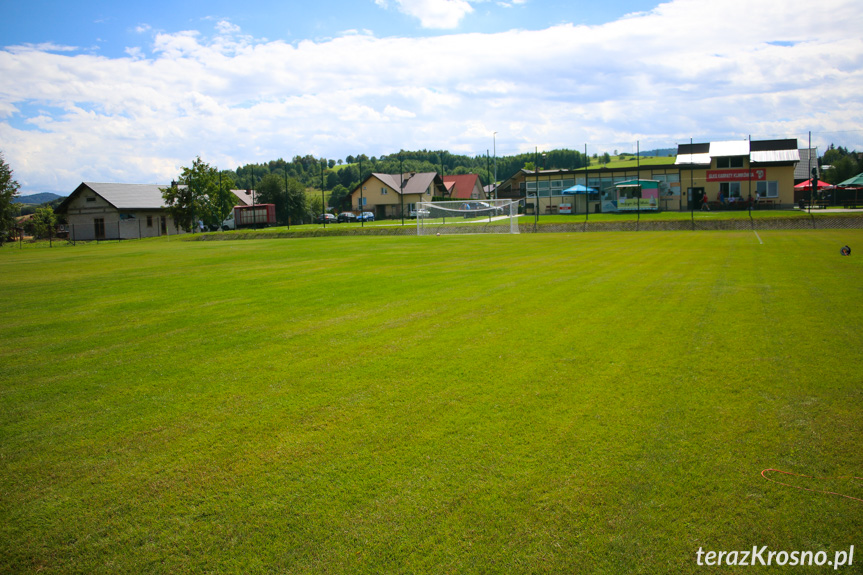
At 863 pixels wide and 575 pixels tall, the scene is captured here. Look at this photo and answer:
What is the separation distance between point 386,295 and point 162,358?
16.5 feet

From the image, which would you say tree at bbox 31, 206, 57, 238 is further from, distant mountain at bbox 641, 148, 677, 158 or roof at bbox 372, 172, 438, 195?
distant mountain at bbox 641, 148, 677, 158

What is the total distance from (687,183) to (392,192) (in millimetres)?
38940

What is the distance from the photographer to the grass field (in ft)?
10.3

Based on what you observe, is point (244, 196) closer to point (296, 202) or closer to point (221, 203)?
point (296, 202)

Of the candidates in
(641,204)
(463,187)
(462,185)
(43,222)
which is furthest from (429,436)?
(43,222)

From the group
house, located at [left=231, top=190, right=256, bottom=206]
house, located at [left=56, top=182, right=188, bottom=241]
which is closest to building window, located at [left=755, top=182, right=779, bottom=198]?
house, located at [left=56, top=182, right=188, bottom=241]

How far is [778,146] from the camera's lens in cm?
5528

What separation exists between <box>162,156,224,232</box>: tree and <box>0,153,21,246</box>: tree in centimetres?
1247

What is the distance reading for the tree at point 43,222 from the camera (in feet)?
214

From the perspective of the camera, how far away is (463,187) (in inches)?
3369

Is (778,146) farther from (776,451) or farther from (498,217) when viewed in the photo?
(776,451)

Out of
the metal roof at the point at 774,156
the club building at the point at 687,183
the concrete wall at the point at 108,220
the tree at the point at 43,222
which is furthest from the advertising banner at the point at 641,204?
the tree at the point at 43,222

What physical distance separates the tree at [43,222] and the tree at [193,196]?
21.0m

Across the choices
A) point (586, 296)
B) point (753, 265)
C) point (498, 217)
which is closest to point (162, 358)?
point (586, 296)
